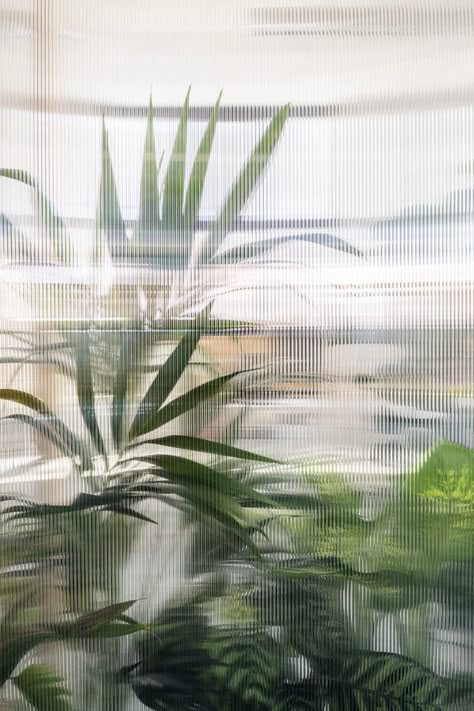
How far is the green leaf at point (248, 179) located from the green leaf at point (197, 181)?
0.04 meters

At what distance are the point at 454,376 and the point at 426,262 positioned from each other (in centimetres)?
18

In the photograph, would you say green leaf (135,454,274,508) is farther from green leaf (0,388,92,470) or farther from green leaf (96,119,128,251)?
green leaf (96,119,128,251)

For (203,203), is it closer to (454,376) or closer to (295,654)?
(454,376)

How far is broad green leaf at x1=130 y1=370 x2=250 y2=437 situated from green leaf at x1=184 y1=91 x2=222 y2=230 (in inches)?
9.5

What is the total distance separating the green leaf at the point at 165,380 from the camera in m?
1.17

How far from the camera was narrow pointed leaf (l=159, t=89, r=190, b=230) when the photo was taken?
3.85 ft

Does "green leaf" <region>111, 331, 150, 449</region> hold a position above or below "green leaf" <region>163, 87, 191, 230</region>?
below

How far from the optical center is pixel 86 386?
1.17 m

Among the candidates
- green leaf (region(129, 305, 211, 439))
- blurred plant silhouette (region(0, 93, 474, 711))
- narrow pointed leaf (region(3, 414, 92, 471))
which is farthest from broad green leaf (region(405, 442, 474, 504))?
narrow pointed leaf (region(3, 414, 92, 471))

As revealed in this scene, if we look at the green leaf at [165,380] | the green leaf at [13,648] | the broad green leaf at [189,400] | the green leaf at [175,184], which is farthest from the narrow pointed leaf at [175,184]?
the green leaf at [13,648]

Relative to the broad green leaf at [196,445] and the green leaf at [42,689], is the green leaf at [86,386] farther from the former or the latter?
the green leaf at [42,689]

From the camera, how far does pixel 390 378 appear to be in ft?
3.84

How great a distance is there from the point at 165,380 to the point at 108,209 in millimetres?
281

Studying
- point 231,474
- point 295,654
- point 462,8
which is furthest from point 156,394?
point 462,8
